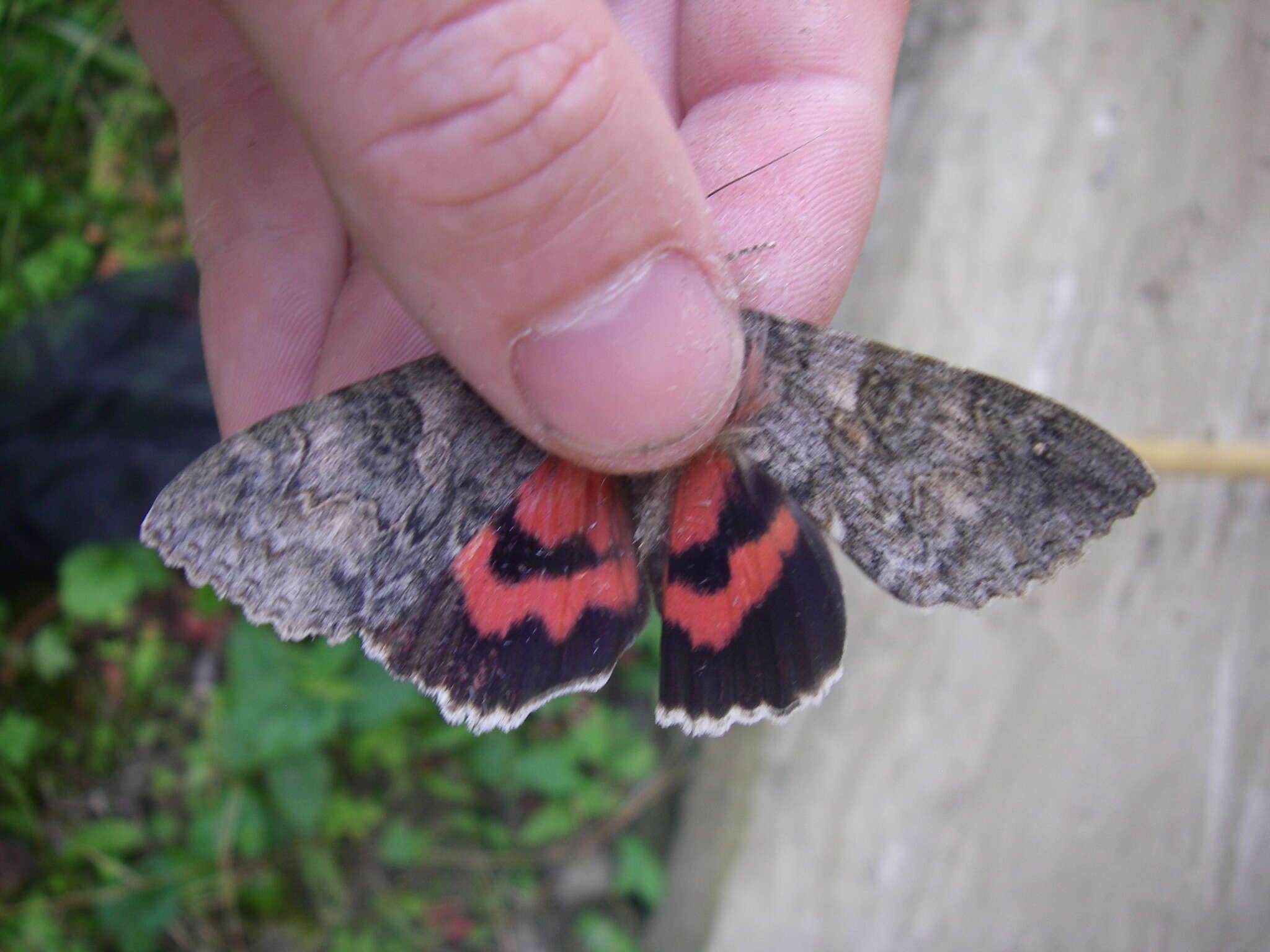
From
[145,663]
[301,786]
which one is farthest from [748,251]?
[145,663]

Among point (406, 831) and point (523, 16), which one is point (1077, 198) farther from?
point (406, 831)

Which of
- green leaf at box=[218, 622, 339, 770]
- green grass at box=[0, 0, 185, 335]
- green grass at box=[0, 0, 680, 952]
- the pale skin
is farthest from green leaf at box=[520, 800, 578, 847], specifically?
green grass at box=[0, 0, 185, 335]

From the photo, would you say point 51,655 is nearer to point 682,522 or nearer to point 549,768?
point 549,768

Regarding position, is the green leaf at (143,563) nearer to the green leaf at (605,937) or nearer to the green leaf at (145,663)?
the green leaf at (145,663)

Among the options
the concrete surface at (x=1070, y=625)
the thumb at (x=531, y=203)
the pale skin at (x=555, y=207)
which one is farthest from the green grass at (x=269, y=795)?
the thumb at (x=531, y=203)

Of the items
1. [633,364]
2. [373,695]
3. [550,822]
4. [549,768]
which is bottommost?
[550,822]

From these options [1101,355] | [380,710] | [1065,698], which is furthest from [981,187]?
[380,710]
